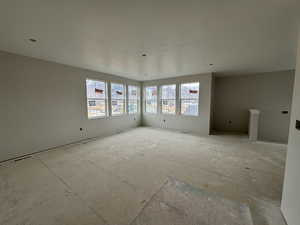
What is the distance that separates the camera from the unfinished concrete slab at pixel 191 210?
1.38 meters

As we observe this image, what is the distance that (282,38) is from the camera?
→ 220cm

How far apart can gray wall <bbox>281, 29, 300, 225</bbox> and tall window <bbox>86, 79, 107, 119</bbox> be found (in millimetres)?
5041

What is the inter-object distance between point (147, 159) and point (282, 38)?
3647mm

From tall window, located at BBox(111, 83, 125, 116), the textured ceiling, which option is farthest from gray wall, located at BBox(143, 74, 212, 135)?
the textured ceiling

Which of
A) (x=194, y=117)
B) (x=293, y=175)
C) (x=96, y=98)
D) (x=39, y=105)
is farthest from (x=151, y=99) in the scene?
(x=293, y=175)

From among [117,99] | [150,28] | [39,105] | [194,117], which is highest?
[150,28]

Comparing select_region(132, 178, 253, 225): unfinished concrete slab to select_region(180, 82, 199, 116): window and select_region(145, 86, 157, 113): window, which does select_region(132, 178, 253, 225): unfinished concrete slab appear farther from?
select_region(145, 86, 157, 113): window

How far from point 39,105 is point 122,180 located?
3.16 metres

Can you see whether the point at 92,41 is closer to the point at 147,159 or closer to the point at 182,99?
the point at 147,159

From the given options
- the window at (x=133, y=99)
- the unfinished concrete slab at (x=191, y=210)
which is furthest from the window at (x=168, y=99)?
the unfinished concrete slab at (x=191, y=210)

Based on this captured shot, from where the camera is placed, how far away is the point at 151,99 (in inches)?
265

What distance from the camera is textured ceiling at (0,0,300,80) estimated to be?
4.75 feet

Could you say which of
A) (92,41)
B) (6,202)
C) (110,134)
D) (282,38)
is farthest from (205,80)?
(6,202)

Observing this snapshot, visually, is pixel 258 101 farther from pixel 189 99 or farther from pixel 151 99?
pixel 151 99
